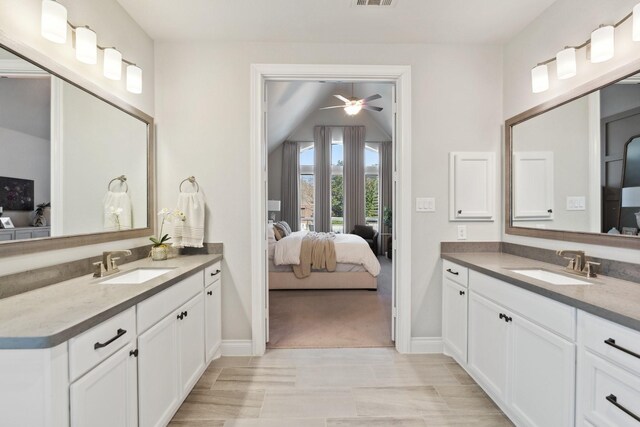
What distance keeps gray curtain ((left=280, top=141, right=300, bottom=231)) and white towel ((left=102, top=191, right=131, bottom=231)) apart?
571 cm

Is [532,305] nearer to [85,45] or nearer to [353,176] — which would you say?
[85,45]

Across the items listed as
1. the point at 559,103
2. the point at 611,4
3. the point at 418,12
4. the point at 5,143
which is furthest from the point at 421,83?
the point at 5,143

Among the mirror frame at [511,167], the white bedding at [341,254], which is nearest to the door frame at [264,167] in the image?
the mirror frame at [511,167]

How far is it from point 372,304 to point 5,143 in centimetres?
347

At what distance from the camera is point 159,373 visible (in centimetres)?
149

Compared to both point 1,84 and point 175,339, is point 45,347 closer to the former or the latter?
point 175,339

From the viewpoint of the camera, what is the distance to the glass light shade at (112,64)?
5.98 feet

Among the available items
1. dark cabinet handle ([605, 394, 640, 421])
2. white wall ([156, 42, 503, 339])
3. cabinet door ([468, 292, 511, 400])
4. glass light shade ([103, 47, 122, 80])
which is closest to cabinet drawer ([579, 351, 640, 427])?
dark cabinet handle ([605, 394, 640, 421])

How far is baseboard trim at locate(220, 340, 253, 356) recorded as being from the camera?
2420 millimetres

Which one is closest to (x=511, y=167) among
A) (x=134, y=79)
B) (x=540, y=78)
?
(x=540, y=78)

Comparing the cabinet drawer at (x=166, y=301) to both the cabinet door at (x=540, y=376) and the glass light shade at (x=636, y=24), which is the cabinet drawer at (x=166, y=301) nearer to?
the cabinet door at (x=540, y=376)

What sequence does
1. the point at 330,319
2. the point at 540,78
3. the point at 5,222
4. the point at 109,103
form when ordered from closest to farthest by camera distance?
the point at 5,222 → the point at 109,103 → the point at 540,78 → the point at 330,319

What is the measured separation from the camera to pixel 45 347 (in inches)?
34.3

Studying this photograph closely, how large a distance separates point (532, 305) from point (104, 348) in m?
1.86
